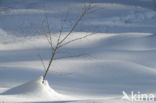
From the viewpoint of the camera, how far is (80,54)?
9.38 meters

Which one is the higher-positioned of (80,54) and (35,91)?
(80,54)

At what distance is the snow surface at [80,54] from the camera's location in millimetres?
5789

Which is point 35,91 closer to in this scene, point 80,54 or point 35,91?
point 35,91

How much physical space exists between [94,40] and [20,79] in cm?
507

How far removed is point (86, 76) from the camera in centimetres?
704

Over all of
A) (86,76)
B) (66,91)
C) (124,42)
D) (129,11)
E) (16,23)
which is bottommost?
(66,91)

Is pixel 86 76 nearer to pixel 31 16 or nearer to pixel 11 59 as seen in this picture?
pixel 11 59

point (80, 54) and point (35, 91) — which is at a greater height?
point (80, 54)

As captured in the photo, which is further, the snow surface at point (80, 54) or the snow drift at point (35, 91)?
the snow surface at point (80, 54)

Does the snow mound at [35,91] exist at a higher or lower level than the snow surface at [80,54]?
lower

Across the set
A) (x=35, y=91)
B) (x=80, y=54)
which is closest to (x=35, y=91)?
(x=35, y=91)

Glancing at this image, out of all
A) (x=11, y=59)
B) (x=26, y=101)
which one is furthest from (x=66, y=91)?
(x=11, y=59)

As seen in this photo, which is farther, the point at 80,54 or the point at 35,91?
the point at 80,54

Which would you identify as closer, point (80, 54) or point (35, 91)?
point (35, 91)
